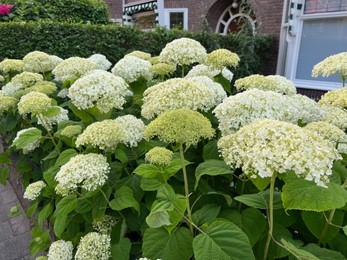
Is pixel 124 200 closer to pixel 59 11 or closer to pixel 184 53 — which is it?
pixel 184 53

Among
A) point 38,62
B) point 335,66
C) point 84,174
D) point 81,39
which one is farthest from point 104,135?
point 81,39

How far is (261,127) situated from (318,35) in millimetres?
7170

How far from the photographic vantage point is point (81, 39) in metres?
5.13

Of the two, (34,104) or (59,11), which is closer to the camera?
(34,104)

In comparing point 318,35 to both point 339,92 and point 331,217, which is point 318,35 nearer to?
point 339,92

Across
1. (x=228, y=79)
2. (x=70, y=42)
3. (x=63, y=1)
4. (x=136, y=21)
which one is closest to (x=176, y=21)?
(x=136, y=21)

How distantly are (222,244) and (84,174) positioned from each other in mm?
553

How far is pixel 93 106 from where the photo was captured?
1.37 meters

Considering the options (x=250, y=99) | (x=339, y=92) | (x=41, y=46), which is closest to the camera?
(x=250, y=99)

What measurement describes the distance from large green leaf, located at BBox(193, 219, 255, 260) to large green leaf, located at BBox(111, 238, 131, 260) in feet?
1.16

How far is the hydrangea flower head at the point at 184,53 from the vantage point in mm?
1706

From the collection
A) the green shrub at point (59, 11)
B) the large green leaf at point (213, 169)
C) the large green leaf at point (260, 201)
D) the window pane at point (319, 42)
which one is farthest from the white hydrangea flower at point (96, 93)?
the window pane at point (319, 42)

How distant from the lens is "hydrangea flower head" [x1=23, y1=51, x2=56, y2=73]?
2.23 m

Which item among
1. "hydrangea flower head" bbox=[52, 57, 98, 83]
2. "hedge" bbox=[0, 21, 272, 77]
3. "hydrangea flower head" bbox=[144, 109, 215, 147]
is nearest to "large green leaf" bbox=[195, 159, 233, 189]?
"hydrangea flower head" bbox=[144, 109, 215, 147]
